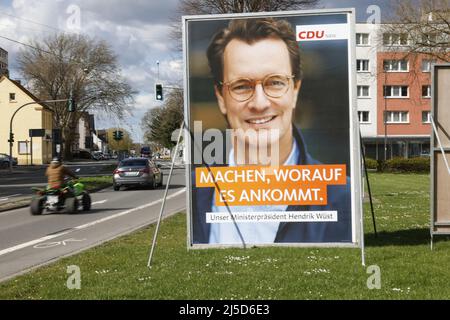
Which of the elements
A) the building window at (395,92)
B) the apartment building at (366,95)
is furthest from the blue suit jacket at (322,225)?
the building window at (395,92)

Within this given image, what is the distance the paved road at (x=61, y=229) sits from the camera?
10.6m

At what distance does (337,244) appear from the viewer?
964 centimetres

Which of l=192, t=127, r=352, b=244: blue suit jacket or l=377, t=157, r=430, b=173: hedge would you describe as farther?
l=377, t=157, r=430, b=173: hedge

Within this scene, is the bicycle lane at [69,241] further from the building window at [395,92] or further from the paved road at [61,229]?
the building window at [395,92]

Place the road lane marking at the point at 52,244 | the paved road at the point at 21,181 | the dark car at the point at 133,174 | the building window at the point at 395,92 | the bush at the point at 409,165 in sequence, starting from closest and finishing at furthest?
the road lane marking at the point at 52,244, the paved road at the point at 21,181, the dark car at the point at 133,174, the bush at the point at 409,165, the building window at the point at 395,92

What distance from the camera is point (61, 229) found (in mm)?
14797

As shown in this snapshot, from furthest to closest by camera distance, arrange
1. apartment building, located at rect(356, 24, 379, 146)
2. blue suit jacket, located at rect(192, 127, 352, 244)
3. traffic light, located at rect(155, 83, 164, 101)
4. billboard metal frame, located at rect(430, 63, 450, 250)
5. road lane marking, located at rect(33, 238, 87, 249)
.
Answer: apartment building, located at rect(356, 24, 379, 146) → traffic light, located at rect(155, 83, 164, 101) → road lane marking, located at rect(33, 238, 87, 249) → blue suit jacket, located at rect(192, 127, 352, 244) → billboard metal frame, located at rect(430, 63, 450, 250)

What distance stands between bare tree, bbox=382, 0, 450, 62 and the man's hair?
26.6 m

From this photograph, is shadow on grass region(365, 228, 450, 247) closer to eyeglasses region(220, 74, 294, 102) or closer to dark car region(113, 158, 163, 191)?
eyeglasses region(220, 74, 294, 102)

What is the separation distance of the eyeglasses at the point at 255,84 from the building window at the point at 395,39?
27701 millimetres

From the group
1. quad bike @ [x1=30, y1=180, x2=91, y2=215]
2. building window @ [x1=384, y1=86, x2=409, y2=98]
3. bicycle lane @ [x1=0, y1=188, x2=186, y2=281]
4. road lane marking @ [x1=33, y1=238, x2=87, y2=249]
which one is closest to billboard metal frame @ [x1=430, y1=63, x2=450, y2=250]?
bicycle lane @ [x1=0, y1=188, x2=186, y2=281]

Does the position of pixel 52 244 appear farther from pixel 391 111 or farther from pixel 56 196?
pixel 391 111

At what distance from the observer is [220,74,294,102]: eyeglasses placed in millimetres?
9680

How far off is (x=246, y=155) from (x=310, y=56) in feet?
5.80
